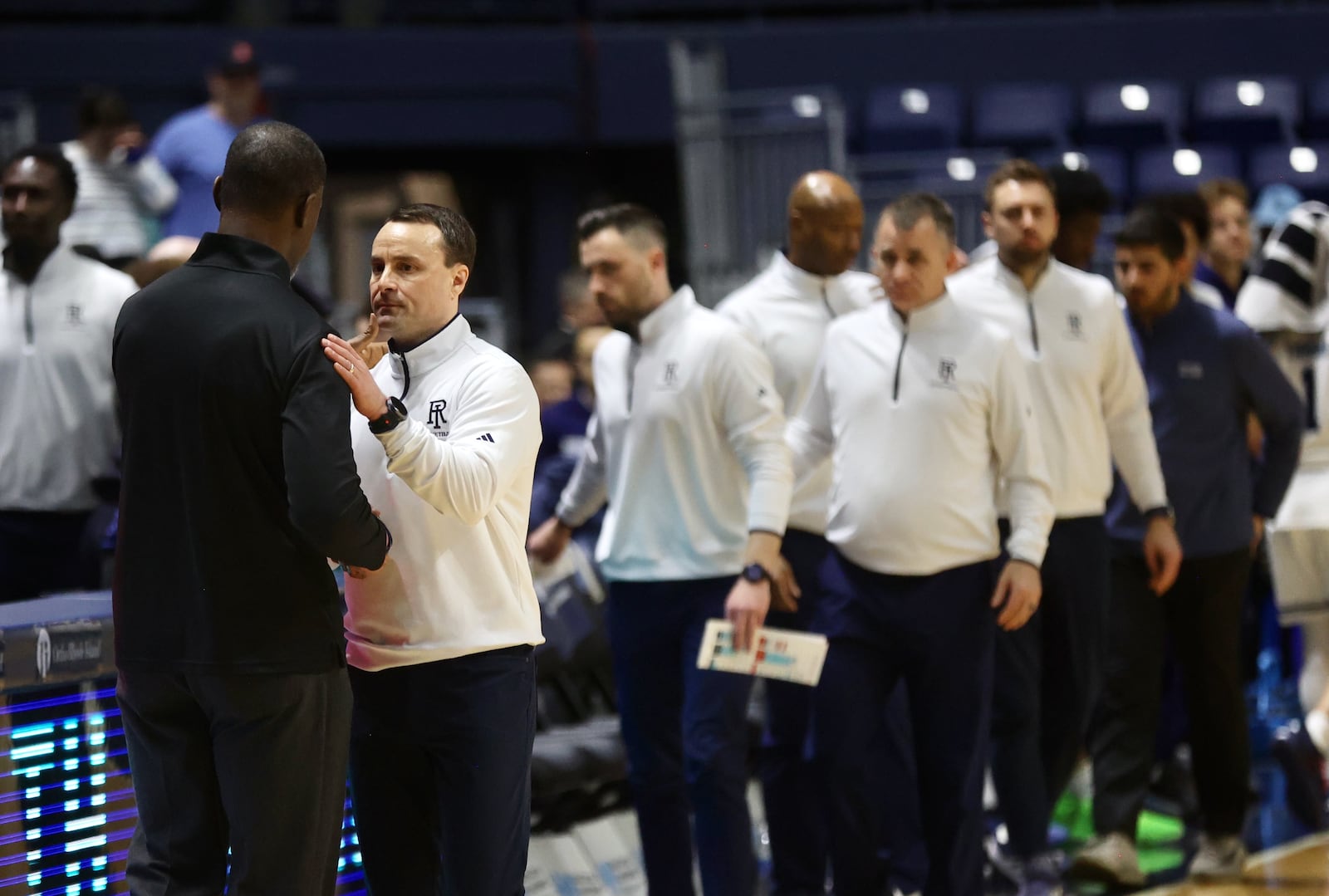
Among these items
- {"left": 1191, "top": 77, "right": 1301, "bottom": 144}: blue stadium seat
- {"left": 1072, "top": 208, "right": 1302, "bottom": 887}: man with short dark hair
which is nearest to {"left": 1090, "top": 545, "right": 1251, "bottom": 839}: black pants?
{"left": 1072, "top": 208, "right": 1302, "bottom": 887}: man with short dark hair

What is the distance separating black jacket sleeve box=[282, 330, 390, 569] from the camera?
2.86 meters

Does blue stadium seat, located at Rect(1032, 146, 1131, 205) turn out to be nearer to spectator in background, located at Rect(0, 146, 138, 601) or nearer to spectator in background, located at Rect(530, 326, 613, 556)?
spectator in background, located at Rect(530, 326, 613, 556)

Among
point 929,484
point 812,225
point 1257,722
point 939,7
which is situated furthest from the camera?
point 939,7

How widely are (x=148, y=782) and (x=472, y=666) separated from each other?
62 cm

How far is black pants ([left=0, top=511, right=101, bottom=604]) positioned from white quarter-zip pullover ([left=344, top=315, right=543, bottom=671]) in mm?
2236

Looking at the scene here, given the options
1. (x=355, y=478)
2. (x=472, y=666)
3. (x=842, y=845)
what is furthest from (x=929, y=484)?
(x=355, y=478)

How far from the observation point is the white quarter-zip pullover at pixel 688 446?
455 cm

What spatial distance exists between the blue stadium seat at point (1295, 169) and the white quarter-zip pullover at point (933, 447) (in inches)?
242

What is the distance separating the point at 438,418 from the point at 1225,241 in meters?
4.62

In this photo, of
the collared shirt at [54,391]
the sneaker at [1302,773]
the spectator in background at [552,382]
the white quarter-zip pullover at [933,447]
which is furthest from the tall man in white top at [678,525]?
the spectator in background at [552,382]

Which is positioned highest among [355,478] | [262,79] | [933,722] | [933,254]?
[262,79]

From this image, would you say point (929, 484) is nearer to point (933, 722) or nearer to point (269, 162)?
point (933, 722)

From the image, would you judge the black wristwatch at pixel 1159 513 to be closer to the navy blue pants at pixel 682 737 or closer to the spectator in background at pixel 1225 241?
the navy blue pants at pixel 682 737

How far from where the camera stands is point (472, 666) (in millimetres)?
3334
